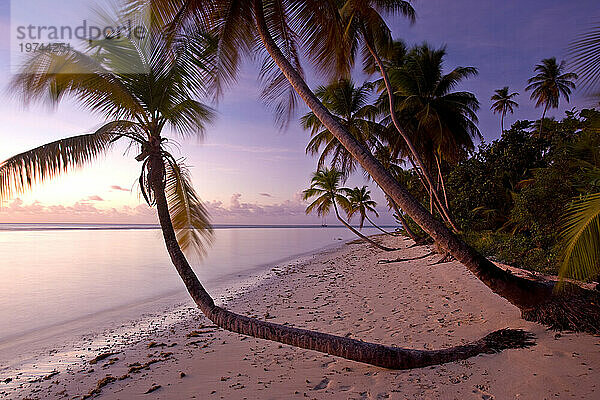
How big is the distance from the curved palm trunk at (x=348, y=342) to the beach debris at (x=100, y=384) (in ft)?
6.10

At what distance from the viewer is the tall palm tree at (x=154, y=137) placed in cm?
435

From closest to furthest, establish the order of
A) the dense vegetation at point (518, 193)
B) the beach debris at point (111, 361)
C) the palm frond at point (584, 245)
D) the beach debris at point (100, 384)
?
the palm frond at point (584, 245) → the beach debris at point (100, 384) → the beach debris at point (111, 361) → the dense vegetation at point (518, 193)

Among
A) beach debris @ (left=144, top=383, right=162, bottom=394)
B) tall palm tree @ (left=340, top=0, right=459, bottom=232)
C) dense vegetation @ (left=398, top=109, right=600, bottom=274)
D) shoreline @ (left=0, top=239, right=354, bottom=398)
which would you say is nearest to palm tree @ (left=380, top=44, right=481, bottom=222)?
dense vegetation @ (left=398, top=109, right=600, bottom=274)

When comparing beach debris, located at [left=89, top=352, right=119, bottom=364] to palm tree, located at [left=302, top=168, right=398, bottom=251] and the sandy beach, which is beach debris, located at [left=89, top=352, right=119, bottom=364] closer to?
the sandy beach

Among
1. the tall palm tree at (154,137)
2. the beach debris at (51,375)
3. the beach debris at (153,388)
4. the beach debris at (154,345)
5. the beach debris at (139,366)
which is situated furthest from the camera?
the beach debris at (154,345)

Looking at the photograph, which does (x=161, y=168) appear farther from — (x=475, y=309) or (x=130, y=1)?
(x=475, y=309)

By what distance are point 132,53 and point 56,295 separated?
1129 centimetres

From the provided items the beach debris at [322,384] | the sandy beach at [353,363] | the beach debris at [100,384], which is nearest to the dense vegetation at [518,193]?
the sandy beach at [353,363]

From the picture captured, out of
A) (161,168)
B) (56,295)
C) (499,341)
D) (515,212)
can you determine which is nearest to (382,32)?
(515,212)

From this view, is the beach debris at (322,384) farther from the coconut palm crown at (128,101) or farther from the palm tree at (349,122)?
the palm tree at (349,122)

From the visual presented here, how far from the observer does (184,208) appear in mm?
6715

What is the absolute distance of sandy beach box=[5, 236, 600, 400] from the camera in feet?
12.9

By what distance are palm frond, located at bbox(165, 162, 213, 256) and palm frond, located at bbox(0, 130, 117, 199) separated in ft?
4.77

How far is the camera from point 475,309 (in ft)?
22.7
